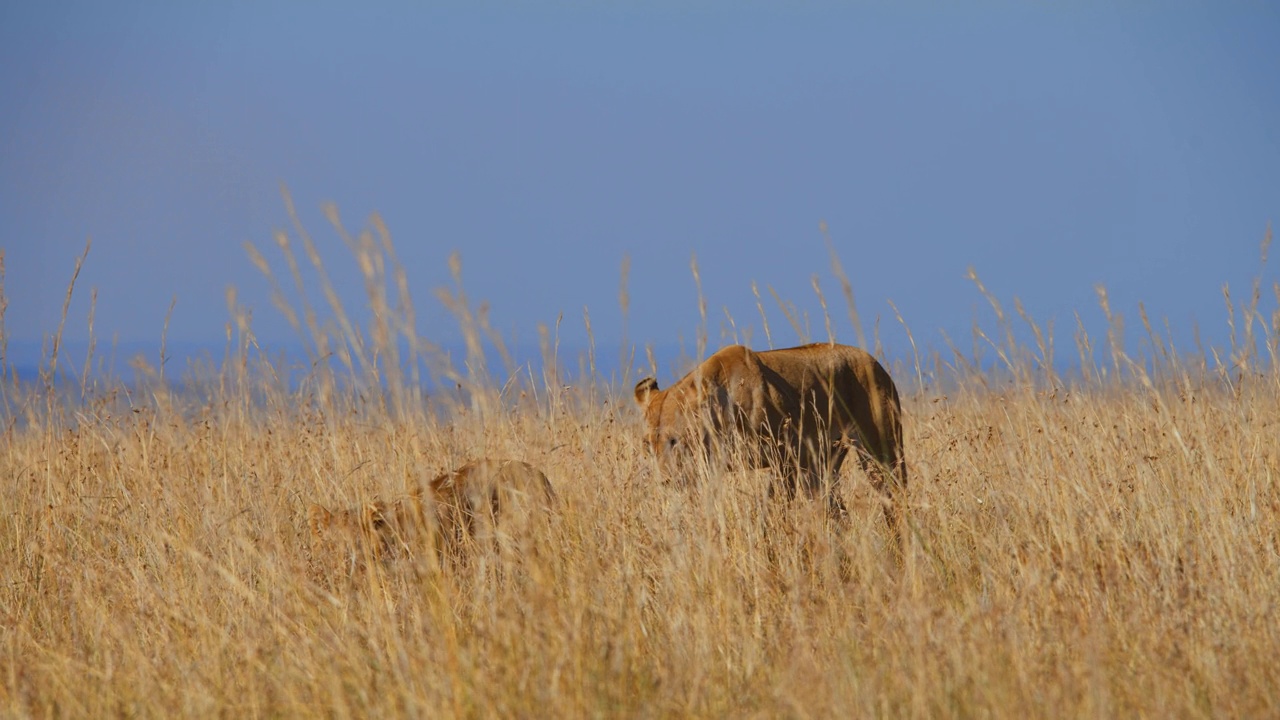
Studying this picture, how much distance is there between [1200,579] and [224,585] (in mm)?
3813

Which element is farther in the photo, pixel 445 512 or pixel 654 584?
pixel 445 512

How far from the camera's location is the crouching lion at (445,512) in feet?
16.3

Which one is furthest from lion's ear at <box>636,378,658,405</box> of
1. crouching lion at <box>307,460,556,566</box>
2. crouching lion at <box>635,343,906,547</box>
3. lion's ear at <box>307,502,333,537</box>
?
lion's ear at <box>307,502,333,537</box>

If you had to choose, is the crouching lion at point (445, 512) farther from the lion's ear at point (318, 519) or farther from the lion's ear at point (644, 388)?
the lion's ear at point (644, 388)

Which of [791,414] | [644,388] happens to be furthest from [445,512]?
[791,414]

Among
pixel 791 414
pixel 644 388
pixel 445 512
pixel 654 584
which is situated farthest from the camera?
pixel 644 388

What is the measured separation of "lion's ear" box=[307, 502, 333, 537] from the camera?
5.27 metres

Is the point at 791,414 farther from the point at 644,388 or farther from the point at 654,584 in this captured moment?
the point at 654,584

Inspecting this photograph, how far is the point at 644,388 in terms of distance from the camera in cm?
626

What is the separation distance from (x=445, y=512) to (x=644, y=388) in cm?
137

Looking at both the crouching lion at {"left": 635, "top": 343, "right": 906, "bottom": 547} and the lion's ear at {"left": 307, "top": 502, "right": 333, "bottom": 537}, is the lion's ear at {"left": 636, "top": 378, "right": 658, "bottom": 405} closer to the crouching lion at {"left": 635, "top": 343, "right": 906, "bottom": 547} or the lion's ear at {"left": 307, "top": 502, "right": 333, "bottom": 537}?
the crouching lion at {"left": 635, "top": 343, "right": 906, "bottom": 547}

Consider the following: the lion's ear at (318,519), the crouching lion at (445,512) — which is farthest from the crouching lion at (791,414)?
the lion's ear at (318,519)

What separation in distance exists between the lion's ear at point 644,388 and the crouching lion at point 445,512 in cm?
89

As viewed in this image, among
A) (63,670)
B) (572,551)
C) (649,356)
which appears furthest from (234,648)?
(649,356)
